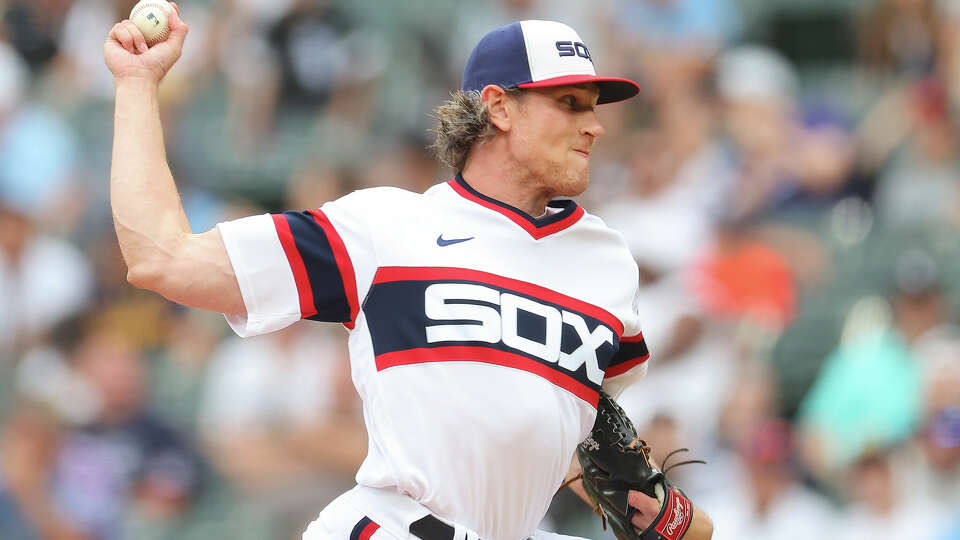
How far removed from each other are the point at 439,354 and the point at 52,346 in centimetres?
616

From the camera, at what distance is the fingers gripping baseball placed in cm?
320

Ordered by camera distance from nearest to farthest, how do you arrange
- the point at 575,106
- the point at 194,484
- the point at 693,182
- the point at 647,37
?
the point at 575,106 → the point at 194,484 → the point at 693,182 → the point at 647,37

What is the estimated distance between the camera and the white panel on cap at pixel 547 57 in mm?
3521

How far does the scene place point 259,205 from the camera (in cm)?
955

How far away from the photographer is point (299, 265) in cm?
324

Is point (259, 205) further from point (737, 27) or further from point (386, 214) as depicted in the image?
point (386, 214)

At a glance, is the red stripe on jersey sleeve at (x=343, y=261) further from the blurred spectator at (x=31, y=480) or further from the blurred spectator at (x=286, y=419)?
the blurred spectator at (x=31, y=480)

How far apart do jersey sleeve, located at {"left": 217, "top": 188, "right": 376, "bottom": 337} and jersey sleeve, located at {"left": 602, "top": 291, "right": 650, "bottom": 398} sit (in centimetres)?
85

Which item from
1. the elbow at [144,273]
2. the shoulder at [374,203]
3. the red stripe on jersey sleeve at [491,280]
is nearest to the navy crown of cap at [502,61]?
the shoulder at [374,203]

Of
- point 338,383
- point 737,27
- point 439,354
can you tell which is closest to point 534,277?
point 439,354

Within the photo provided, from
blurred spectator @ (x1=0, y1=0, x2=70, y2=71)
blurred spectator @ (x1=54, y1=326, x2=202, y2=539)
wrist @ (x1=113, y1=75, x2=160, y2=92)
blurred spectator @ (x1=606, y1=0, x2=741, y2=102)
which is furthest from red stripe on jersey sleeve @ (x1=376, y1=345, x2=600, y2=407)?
blurred spectator @ (x1=0, y1=0, x2=70, y2=71)

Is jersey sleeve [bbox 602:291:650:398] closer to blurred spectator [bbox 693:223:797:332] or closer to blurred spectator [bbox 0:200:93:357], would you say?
blurred spectator [bbox 693:223:797:332]

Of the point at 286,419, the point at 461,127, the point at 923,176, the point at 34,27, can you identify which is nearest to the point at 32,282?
the point at 286,419

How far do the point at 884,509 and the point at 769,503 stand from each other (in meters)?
0.58
